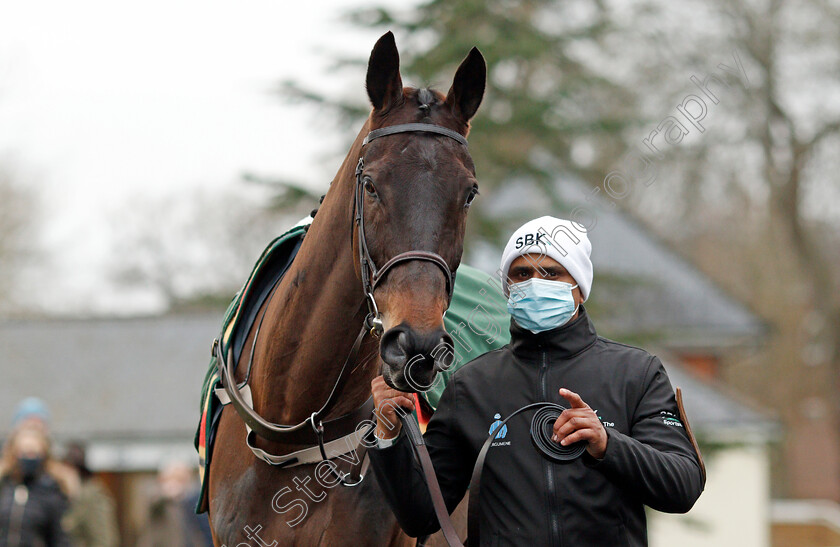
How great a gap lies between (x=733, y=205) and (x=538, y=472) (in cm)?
2205

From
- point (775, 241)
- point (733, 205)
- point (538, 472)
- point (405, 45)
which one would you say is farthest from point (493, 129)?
point (775, 241)

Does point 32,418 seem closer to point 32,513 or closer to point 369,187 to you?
point 32,513

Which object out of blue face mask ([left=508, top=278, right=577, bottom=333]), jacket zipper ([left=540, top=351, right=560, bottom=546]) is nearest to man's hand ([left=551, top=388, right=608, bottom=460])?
jacket zipper ([left=540, top=351, right=560, bottom=546])

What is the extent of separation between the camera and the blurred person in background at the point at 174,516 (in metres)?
8.71

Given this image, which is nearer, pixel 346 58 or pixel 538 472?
pixel 538 472

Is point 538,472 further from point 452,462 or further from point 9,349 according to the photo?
point 9,349

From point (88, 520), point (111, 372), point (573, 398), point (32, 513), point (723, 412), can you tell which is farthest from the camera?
point (111, 372)

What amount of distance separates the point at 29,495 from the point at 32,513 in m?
0.12

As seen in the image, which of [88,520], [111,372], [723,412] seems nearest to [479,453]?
[88,520]

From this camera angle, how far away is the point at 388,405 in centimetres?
266

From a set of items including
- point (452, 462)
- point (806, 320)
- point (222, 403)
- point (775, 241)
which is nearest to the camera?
point (452, 462)

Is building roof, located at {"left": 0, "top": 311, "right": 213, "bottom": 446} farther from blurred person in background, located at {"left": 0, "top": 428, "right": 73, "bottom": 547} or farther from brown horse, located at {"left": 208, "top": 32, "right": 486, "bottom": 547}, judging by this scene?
brown horse, located at {"left": 208, "top": 32, "right": 486, "bottom": 547}

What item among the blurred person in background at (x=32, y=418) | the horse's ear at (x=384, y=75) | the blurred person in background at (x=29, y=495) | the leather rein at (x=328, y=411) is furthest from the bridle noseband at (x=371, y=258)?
the blurred person in background at (x=32, y=418)

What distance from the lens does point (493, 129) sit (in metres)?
12.6
